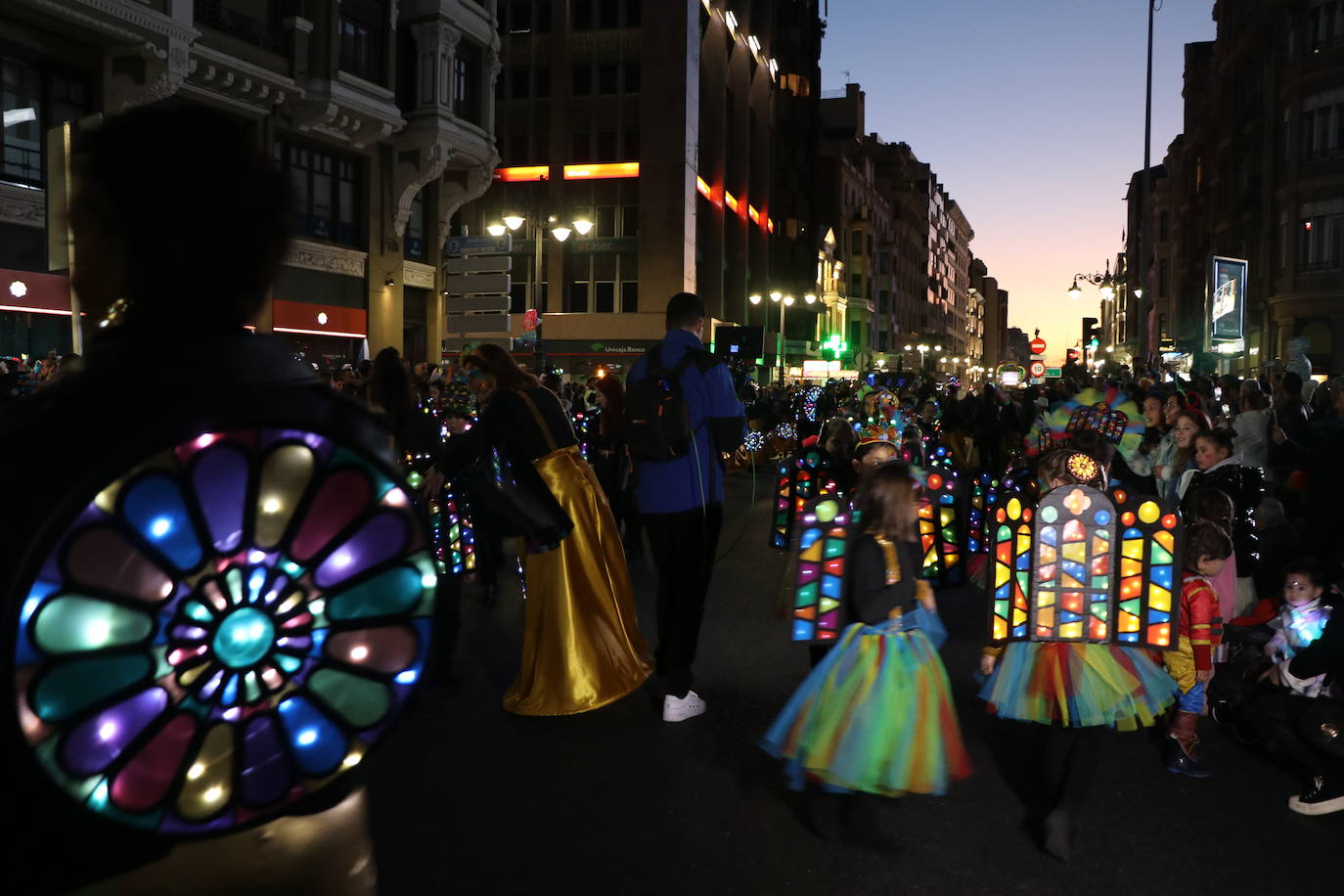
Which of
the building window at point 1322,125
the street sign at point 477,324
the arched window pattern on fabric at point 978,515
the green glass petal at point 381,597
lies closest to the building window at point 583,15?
the building window at point 1322,125

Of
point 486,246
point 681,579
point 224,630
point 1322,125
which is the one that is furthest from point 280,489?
point 1322,125

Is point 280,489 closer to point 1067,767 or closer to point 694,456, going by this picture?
point 1067,767

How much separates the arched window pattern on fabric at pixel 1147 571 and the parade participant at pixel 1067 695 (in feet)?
0.35

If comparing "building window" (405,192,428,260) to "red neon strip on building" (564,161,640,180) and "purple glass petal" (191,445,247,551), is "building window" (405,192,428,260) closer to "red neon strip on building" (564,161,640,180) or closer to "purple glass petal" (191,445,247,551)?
"red neon strip on building" (564,161,640,180)

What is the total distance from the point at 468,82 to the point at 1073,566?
104ft

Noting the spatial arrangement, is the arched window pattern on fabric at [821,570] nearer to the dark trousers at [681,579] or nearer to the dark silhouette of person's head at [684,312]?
the dark trousers at [681,579]

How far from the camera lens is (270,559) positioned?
1.46 metres

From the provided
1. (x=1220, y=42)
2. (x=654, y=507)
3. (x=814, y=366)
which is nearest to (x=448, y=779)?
(x=654, y=507)

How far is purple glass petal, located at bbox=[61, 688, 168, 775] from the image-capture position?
52.7 inches

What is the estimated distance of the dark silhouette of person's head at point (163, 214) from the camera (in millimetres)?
1516

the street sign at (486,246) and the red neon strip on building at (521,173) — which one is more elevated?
the red neon strip on building at (521,173)

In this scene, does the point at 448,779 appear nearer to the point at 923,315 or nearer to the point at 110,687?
the point at 110,687

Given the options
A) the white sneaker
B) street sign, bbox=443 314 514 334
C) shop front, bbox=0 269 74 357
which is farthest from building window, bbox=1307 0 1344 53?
the white sneaker

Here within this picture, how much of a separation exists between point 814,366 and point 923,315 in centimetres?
9451
